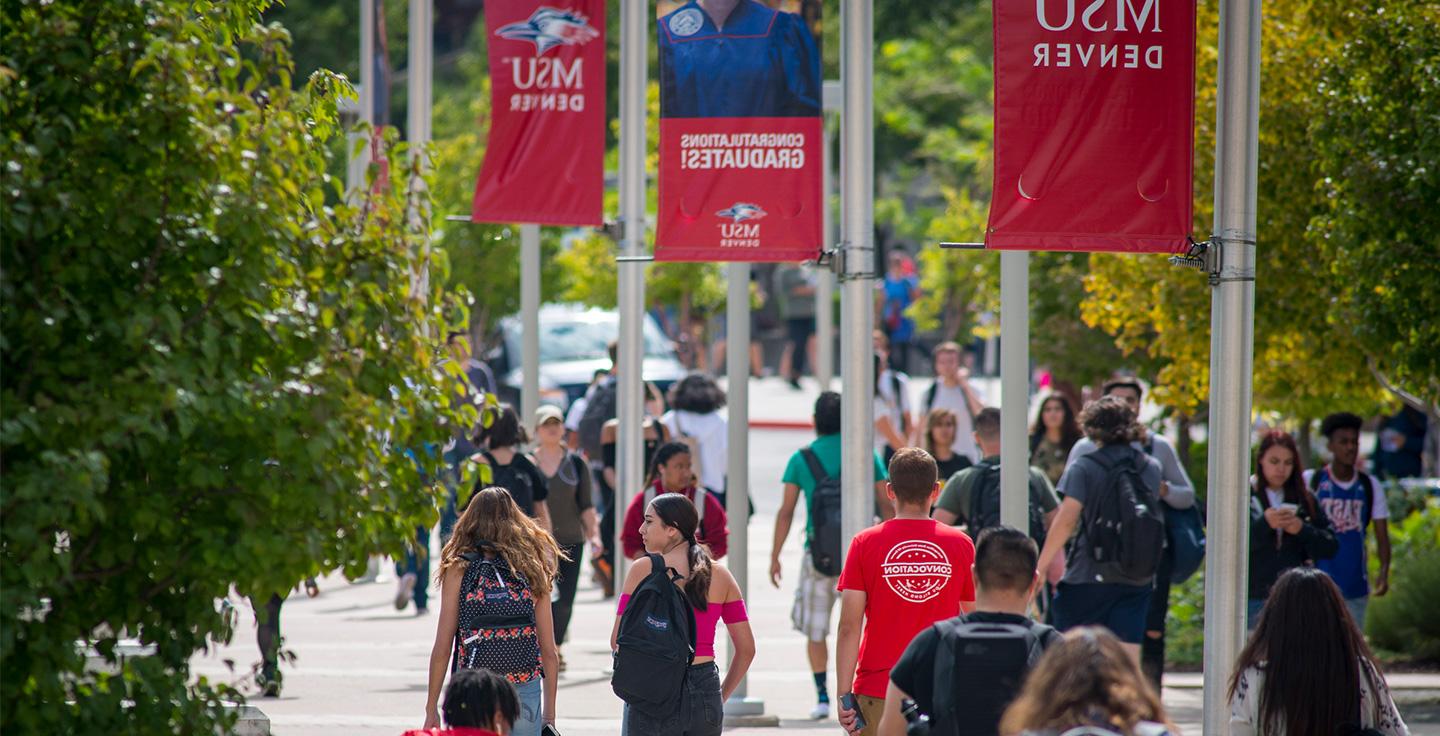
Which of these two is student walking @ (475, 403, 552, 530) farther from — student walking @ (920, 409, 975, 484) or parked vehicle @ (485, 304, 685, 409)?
parked vehicle @ (485, 304, 685, 409)

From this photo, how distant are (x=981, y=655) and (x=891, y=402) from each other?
1241 centimetres

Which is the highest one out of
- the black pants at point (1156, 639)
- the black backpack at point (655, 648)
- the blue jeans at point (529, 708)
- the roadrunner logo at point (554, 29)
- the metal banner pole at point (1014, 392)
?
the roadrunner logo at point (554, 29)

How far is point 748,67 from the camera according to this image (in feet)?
32.6

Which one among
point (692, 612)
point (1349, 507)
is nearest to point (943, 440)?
point (1349, 507)

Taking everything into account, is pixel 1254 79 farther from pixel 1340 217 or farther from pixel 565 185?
pixel 565 185

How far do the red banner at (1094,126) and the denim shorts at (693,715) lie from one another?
7.25 ft

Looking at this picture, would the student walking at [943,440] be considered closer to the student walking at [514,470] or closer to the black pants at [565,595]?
the black pants at [565,595]

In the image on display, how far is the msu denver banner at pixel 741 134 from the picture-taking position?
9.80 m

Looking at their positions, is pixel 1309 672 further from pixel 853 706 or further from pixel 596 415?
pixel 596 415

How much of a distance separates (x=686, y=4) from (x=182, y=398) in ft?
20.7

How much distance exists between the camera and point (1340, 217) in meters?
10.5

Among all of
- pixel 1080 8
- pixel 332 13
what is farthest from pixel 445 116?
pixel 1080 8

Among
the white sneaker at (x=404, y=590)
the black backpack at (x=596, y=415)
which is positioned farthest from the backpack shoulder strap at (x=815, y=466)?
the black backpack at (x=596, y=415)

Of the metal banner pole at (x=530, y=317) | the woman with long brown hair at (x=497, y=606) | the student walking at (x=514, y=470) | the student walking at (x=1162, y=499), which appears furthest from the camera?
the metal banner pole at (x=530, y=317)
